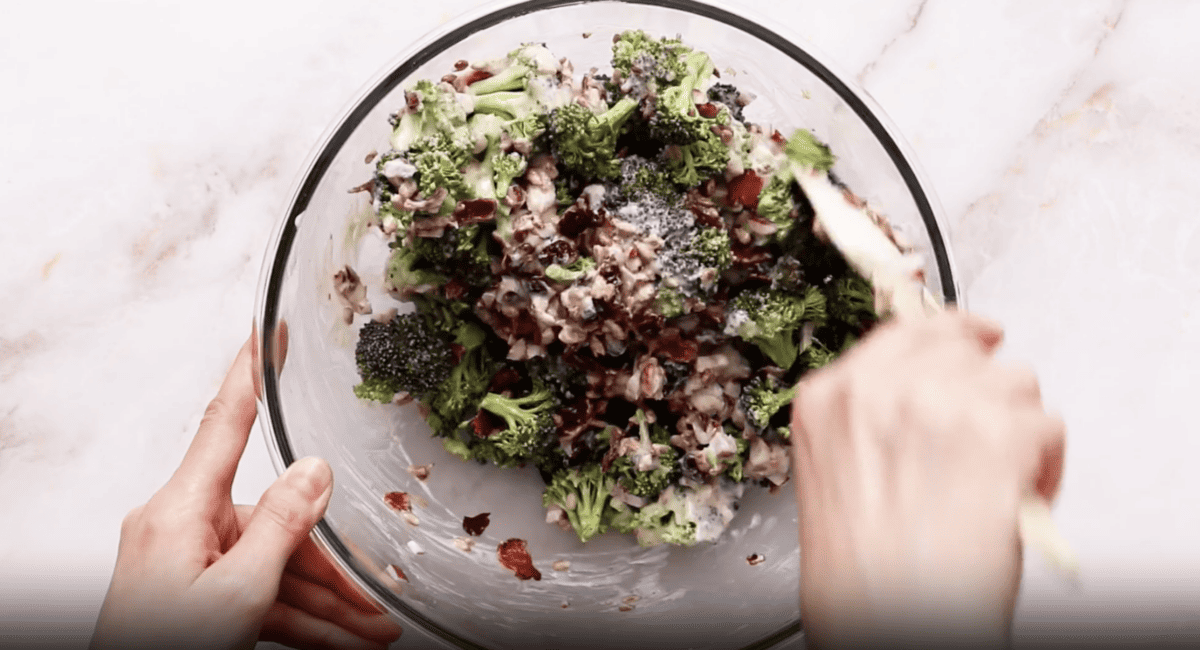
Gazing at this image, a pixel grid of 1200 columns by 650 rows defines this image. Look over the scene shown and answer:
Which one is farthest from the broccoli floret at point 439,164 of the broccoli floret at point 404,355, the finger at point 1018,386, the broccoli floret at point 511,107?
the finger at point 1018,386

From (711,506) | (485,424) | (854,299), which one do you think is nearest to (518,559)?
(485,424)

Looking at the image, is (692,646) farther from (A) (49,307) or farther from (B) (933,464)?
(A) (49,307)

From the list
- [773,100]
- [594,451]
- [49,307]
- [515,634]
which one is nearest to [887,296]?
[773,100]

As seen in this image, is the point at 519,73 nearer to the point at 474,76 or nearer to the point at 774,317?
the point at 474,76

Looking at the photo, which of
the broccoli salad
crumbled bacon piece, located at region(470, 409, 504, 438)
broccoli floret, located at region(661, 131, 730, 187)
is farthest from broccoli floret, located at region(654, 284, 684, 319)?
crumbled bacon piece, located at region(470, 409, 504, 438)

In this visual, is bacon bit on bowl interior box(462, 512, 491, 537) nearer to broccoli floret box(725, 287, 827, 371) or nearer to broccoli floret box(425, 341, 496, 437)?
broccoli floret box(425, 341, 496, 437)

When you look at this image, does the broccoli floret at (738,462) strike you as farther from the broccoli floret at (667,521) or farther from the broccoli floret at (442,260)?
the broccoli floret at (442,260)

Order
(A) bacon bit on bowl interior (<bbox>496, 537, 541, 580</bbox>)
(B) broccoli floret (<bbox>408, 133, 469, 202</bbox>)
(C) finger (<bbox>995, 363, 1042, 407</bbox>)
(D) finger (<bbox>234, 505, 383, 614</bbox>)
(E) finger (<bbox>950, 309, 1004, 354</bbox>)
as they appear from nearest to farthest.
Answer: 1. (C) finger (<bbox>995, 363, 1042, 407</bbox>)
2. (E) finger (<bbox>950, 309, 1004, 354</bbox>)
3. (B) broccoli floret (<bbox>408, 133, 469, 202</bbox>)
4. (A) bacon bit on bowl interior (<bbox>496, 537, 541, 580</bbox>)
5. (D) finger (<bbox>234, 505, 383, 614</bbox>)
